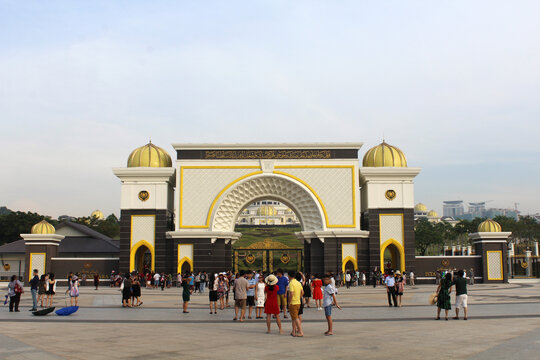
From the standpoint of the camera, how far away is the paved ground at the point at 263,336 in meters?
10.2

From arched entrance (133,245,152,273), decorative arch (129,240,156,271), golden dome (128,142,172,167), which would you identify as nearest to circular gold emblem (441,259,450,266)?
decorative arch (129,240,156,271)

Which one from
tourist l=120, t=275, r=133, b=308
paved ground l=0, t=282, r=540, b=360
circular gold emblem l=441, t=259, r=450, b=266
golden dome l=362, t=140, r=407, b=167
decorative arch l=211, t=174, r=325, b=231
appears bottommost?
paved ground l=0, t=282, r=540, b=360

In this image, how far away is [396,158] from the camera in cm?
3981

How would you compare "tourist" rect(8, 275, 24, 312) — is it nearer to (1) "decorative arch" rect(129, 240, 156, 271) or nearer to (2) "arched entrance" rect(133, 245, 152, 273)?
(1) "decorative arch" rect(129, 240, 156, 271)

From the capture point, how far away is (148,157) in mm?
40188

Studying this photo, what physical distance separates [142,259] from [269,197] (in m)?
10.6

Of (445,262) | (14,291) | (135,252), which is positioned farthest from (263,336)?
(445,262)

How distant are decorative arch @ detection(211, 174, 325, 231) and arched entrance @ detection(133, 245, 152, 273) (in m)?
5.41

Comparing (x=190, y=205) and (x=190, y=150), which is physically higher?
(x=190, y=150)

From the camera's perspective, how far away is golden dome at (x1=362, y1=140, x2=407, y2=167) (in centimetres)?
3972

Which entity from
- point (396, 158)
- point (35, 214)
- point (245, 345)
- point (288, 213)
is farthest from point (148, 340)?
point (288, 213)

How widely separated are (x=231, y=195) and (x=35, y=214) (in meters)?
32.3

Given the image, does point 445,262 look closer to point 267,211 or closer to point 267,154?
point 267,154

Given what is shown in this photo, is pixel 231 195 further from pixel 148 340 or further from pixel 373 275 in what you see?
pixel 148 340
